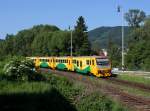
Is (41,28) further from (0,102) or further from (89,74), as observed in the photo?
(0,102)

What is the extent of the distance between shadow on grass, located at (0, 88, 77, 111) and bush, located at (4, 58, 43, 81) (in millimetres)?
8695

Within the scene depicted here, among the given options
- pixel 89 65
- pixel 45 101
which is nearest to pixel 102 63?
pixel 89 65

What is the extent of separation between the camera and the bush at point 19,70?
2889 centimetres

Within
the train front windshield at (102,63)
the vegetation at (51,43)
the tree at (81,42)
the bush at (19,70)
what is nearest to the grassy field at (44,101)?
the bush at (19,70)

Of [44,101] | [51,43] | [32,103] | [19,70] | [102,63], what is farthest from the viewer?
[51,43]

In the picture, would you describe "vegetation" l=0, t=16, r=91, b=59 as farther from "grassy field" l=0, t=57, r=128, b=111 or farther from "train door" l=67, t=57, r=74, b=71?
"grassy field" l=0, t=57, r=128, b=111

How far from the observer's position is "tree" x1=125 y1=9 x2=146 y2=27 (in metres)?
132

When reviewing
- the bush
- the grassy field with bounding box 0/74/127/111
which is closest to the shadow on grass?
the grassy field with bounding box 0/74/127/111

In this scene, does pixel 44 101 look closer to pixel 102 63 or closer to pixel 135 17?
pixel 102 63

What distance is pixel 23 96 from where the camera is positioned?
1939cm

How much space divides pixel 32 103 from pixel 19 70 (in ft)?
38.9

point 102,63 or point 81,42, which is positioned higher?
point 81,42

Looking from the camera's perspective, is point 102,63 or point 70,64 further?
point 70,64

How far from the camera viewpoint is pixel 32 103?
17.4 m
